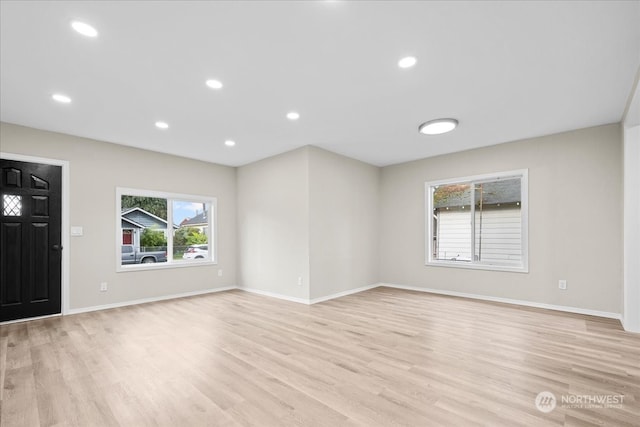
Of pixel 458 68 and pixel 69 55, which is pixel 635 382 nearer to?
pixel 458 68

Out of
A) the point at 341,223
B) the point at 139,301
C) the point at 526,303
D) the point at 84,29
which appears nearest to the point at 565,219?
the point at 526,303

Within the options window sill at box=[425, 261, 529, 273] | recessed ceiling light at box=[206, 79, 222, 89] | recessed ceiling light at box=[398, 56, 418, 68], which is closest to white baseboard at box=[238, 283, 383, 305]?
window sill at box=[425, 261, 529, 273]

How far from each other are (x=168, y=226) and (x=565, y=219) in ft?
21.7

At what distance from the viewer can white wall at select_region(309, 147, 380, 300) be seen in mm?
5035

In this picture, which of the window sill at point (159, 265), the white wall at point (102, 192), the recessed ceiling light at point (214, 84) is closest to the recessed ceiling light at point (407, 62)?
the recessed ceiling light at point (214, 84)

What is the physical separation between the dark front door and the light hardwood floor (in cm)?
33

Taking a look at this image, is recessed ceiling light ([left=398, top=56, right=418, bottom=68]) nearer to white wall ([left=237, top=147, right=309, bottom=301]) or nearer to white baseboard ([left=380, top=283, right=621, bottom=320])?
white wall ([left=237, top=147, right=309, bottom=301])

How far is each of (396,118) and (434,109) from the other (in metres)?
0.49

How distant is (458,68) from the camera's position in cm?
270

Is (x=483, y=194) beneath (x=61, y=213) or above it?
above

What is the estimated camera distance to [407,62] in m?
2.60

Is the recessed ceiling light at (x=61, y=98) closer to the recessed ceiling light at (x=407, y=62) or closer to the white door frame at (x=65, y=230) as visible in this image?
the white door frame at (x=65, y=230)

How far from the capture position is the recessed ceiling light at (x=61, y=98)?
319cm

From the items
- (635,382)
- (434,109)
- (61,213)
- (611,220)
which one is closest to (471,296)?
(611,220)
